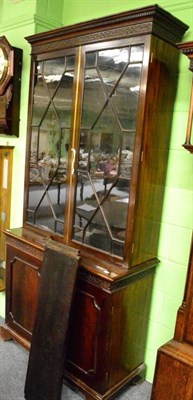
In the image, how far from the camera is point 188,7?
177 centimetres

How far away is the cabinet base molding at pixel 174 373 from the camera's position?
1565 millimetres

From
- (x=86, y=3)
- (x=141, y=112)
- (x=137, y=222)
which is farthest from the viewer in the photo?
(x=86, y=3)

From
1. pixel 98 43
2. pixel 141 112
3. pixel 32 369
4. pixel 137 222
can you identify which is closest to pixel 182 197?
pixel 137 222

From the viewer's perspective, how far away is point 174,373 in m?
1.60

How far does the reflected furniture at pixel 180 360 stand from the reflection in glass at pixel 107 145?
35cm

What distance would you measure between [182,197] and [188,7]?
3.31 ft

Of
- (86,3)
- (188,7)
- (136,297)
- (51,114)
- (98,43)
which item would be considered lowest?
(136,297)

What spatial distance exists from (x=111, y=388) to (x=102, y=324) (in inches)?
15.9

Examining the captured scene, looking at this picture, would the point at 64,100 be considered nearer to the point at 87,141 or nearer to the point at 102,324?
the point at 87,141

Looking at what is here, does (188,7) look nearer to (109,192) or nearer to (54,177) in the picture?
(109,192)

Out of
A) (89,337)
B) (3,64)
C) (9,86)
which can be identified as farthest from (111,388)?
(3,64)

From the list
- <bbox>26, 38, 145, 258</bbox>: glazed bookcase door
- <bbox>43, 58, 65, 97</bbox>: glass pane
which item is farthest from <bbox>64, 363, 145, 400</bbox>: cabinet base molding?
<bbox>43, 58, 65, 97</bbox>: glass pane

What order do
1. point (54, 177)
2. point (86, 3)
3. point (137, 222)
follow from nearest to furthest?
point (137, 222) < point (54, 177) < point (86, 3)

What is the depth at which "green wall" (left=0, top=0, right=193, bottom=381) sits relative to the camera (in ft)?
6.06
